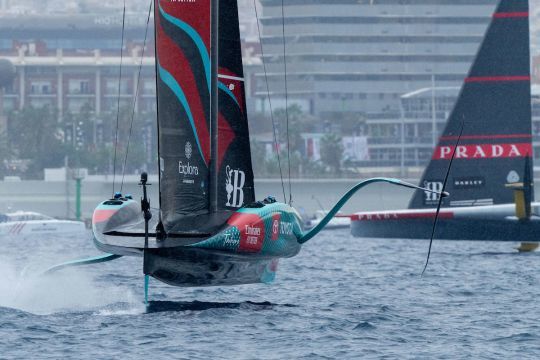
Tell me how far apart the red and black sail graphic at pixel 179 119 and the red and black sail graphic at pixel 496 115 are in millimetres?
25030

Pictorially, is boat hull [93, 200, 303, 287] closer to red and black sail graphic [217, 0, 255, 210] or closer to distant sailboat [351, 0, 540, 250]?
red and black sail graphic [217, 0, 255, 210]

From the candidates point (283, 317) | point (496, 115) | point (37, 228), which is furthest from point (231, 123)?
point (37, 228)

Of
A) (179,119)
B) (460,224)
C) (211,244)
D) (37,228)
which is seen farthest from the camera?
(37,228)

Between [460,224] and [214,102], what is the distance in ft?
78.3

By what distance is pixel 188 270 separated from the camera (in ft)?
75.0

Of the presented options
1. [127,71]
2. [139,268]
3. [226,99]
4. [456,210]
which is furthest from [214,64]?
[127,71]

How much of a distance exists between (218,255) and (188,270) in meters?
0.63

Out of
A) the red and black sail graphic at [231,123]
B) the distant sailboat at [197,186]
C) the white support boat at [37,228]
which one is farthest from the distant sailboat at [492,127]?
the white support boat at [37,228]

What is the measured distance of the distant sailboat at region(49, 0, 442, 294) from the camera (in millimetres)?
23609

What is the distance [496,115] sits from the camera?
48062 mm

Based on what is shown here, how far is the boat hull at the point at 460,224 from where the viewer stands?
45594 mm

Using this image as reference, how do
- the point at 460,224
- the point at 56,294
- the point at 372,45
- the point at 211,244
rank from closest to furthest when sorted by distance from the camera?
1. the point at 211,244
2. the point at 56,294
3. the point at 460,224
4. the point at 372,45

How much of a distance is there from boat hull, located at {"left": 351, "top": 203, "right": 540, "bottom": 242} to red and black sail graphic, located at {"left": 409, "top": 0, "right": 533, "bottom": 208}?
1.19 m

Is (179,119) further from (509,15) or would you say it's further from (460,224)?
(509,15)
